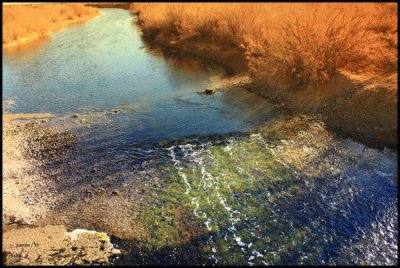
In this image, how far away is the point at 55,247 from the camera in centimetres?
687

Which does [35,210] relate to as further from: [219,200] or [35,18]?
[35,18]

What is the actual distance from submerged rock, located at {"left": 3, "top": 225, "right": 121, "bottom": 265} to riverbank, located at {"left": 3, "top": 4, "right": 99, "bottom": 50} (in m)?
20.0

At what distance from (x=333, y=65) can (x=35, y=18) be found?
2493 cm

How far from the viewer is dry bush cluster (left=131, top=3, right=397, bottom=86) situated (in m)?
12.0

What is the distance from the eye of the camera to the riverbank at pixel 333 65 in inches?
408

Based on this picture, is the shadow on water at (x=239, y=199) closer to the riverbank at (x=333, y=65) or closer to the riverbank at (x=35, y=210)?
the riverbank at (x=35, y=210)

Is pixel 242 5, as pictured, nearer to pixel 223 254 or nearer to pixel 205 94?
pixel 205 94

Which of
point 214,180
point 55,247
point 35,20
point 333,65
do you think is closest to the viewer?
point 55,247

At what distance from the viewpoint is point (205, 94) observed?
45.2ft

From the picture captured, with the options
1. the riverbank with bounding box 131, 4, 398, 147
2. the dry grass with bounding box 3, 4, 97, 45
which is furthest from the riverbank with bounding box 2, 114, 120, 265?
the dry grass with bounding box 3, 4, 97, 45

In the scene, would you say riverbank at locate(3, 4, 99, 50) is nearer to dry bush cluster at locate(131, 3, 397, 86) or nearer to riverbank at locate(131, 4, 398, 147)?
dry bush cluster at locate(131, 3, 397, 86)

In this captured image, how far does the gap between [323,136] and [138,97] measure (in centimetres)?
709

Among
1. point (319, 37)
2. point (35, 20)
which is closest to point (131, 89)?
point (319, 37)

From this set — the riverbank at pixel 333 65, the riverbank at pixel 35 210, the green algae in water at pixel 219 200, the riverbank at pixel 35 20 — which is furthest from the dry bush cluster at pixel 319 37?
the riverbank at pixel 35 20
